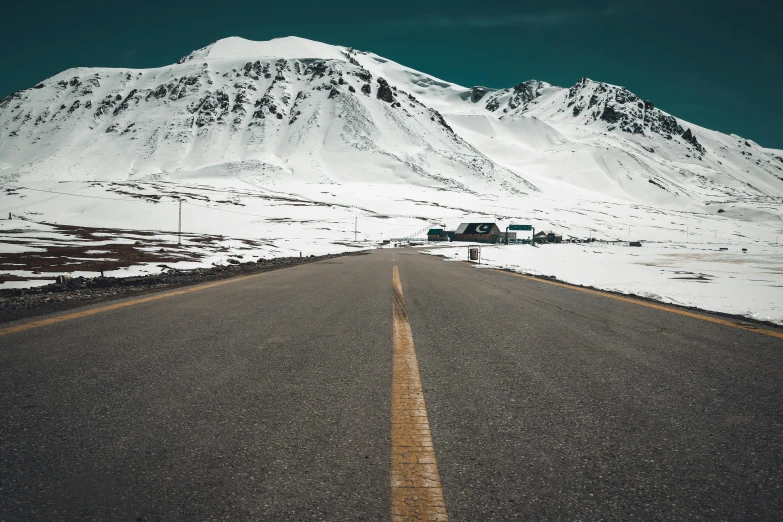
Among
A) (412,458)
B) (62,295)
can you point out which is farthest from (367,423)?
(62,295)

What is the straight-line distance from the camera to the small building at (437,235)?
96.7 metres

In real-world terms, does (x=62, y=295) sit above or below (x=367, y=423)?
below

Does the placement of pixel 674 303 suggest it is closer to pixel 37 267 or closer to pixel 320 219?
pixel 37 267

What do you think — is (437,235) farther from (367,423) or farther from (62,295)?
(367,423)

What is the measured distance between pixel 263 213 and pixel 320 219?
1364 cm

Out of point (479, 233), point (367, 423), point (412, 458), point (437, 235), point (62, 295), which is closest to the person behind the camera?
point (412, 458)

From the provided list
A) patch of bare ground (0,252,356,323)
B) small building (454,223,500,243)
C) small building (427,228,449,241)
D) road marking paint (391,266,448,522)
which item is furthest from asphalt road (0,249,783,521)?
small building (454,223,500,243)

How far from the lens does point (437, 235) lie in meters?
97.7

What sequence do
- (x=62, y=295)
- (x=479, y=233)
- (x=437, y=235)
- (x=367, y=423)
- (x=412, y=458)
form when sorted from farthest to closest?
(x=479, y=233) < (x=437, y=235) < (x=62, y=295) < (x=367, y=423) < (x=412, y=458)

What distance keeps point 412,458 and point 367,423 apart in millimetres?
469

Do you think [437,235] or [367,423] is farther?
[437,235]

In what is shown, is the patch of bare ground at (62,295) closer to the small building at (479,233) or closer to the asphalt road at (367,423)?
the asphalt road at (367,423)

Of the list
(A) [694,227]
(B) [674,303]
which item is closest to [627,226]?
(A) [694,227]

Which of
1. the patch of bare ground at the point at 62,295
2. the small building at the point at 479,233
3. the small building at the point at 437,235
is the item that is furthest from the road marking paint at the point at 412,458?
the small building at the point at 479,233
